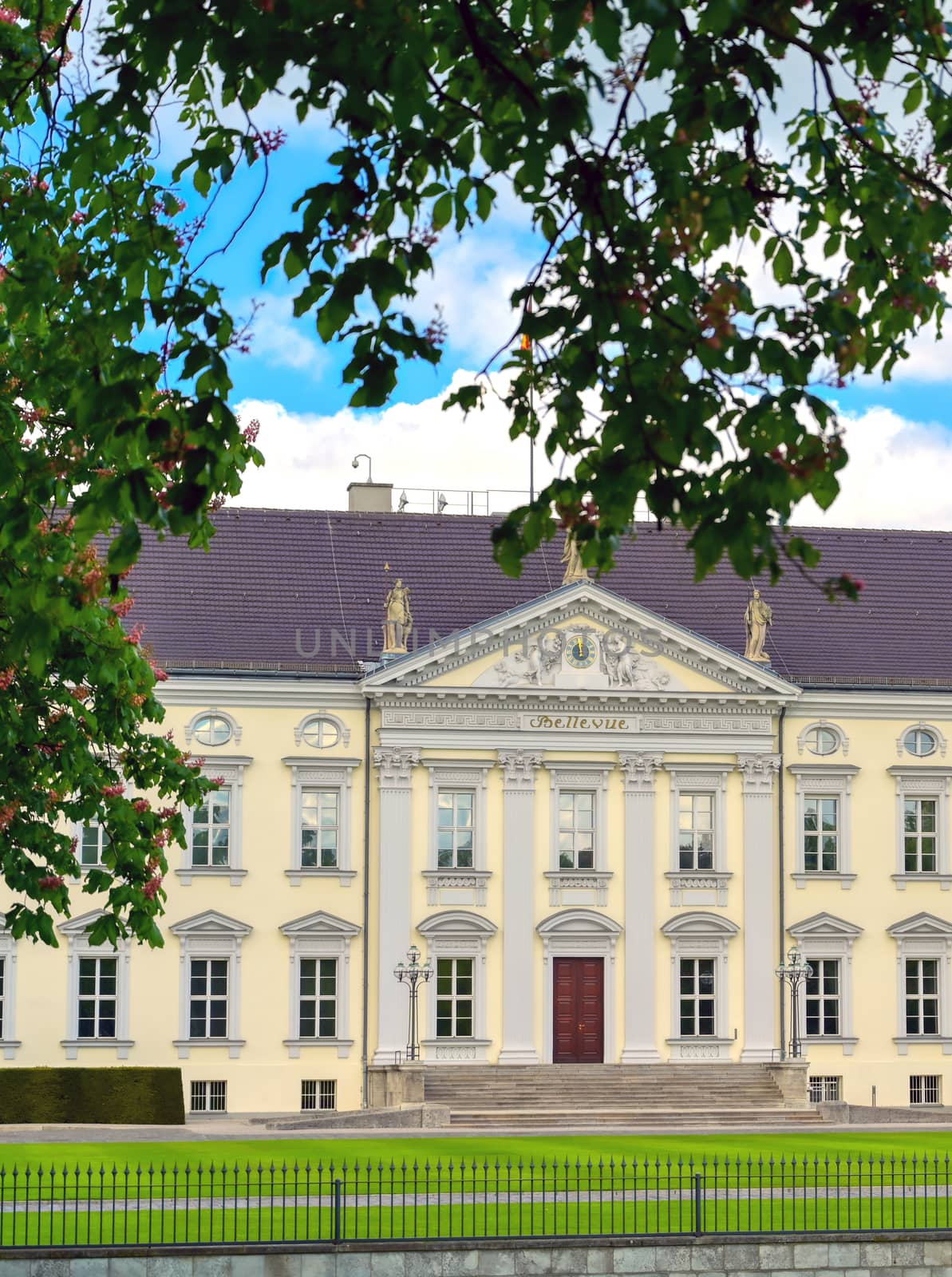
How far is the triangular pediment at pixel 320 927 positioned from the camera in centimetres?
4734

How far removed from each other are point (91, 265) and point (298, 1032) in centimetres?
3306

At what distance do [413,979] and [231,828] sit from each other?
199 inches

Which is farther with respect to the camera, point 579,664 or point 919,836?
point 919,836

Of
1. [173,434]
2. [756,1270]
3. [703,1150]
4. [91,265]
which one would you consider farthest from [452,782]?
[173,434]

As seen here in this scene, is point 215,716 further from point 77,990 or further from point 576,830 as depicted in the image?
point 576,830

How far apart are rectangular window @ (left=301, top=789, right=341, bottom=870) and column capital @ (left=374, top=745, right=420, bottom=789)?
1113 mm

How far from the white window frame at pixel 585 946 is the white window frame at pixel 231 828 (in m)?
6.73

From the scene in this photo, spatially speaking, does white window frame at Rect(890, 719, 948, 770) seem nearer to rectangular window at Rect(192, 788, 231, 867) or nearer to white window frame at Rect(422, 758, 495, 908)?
white window frame at Rect(422, 758, 495, 908)

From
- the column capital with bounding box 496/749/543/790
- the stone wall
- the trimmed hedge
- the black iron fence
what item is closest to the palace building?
the column capital with bounding box 496/749/543/790

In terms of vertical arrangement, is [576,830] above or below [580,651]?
below

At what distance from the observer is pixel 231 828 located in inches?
1873

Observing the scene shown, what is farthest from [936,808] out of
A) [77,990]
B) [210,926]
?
[77,990]

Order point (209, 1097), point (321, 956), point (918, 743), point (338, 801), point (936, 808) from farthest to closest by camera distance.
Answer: point (936, 808) → point (918, 743) → point (338, 801) → point (321, 956) → point (209, 1097)

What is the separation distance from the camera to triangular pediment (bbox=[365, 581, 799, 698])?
47.9 metres
